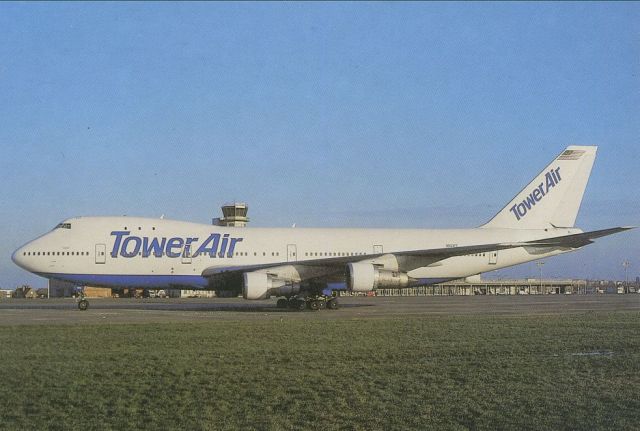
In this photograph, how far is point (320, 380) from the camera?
10.0m

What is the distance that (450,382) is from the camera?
9.81 metres

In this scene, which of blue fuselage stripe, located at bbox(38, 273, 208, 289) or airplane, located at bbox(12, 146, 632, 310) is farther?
blue fuselage stripe, located at bbox(38, 273, 208, 289)

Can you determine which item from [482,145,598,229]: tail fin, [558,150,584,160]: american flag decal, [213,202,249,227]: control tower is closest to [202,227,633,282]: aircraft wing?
[482,145,598,229]: tail fin

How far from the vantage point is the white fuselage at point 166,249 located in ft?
95.7

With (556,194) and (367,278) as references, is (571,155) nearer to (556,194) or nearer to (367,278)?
(556,194)

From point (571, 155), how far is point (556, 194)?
7.82ft

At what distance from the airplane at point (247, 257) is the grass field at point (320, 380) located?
457 inches

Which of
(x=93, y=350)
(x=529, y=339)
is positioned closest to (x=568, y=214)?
(x=529, y=339)

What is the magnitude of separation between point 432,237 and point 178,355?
2330cm

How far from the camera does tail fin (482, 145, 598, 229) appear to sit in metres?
35.2

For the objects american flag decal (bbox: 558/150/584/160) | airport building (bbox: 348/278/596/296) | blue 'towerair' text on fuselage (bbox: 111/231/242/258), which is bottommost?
airport building (bbox: 348/278/596/296)

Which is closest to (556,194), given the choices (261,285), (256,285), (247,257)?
(247,257)

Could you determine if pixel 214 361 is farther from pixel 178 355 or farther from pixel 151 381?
pixel 151 381

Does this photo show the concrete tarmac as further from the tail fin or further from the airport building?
the airport building
